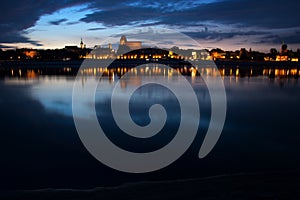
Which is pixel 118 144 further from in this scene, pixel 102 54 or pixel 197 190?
pixel 102 54

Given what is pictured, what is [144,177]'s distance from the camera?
5164mm

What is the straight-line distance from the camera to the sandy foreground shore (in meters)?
3.98

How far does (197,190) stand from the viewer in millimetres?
4246

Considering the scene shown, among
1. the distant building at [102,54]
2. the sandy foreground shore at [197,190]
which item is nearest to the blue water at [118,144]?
the sandy foreground shore at [197,190]

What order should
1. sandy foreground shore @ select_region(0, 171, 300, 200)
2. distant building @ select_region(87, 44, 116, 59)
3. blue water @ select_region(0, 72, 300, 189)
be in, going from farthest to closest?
distant building @ select_region(87, 44, 116, 59) → blue water @ select_region(0, 72, 300, 189) → sandy foreground shore @ select_region(0, 171, 300, 200)

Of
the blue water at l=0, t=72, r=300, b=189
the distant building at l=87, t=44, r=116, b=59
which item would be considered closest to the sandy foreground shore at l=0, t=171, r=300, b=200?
the blue water at l=0, t=72, r=300, b=189

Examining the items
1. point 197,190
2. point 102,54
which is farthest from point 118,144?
point 102,54

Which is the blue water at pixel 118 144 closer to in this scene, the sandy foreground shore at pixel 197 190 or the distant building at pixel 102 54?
the sandy foreground shore at pixel 197 190

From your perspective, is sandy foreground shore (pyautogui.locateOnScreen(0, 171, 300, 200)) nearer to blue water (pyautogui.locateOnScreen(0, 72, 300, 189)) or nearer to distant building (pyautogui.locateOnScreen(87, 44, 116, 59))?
blue water (pyautogui.locateOnScreen(0, 72, 300, 189))

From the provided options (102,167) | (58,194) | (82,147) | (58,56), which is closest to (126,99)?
(82,147)

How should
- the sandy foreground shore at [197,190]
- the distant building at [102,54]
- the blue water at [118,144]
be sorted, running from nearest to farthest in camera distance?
the sandy foreground shore at [197,190] → the blue water at [118,144] → the distant building at [102,54]

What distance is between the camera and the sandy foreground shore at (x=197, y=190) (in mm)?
3984

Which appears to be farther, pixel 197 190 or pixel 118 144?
pixel 118 144

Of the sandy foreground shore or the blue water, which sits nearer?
the sandy foreground shore
